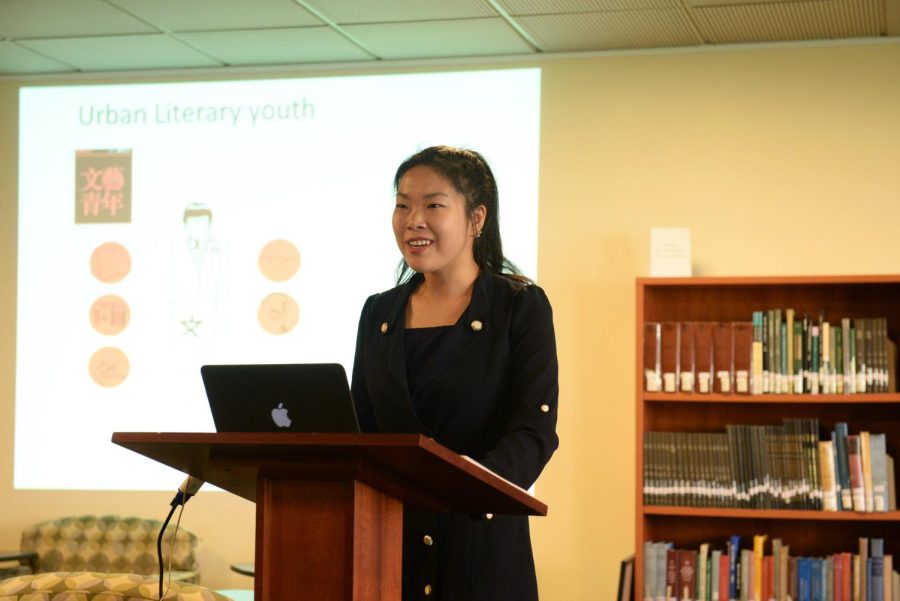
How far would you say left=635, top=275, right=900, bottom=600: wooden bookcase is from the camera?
4945 millimetres

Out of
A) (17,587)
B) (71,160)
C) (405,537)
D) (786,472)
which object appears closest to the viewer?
(405,537)

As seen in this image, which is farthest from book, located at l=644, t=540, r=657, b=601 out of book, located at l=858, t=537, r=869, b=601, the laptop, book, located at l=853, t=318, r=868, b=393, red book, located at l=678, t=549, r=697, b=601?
the laptop

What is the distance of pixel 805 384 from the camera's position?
16.2 feet

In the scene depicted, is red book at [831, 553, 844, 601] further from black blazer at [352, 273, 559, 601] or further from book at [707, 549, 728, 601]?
black blazer at [352, 273, 559, 601]

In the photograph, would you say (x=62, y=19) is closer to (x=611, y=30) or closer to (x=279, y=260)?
(x=279, y=260)

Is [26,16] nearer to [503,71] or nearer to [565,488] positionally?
[503,71]

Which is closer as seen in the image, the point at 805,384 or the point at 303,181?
the point at 805,384

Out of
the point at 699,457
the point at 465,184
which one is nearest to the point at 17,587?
the point at 465,184

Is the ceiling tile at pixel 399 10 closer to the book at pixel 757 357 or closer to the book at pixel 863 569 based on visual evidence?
the book at pixel 757 357

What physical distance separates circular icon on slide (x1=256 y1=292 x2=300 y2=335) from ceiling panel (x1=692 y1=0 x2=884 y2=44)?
232cm

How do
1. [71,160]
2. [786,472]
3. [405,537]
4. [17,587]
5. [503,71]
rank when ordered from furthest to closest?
[71,160]
[503,71]
[786,472]
[17,587]
[405,537]

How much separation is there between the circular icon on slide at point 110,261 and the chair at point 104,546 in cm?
120

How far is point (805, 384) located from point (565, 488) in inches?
48.8

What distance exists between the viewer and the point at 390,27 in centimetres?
540
